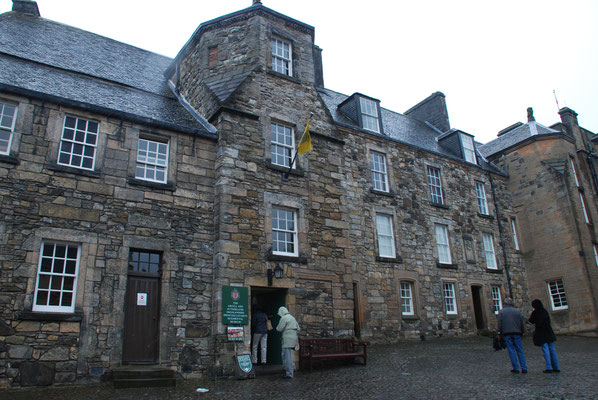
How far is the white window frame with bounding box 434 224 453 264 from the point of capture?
1953 centimetres

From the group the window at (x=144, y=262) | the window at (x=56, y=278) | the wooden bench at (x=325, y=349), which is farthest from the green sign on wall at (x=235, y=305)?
the window at (x=56, y=278)

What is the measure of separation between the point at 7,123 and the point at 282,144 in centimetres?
694

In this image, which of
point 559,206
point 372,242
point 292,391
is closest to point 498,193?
point 559,206

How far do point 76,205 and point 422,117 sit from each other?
839 inches

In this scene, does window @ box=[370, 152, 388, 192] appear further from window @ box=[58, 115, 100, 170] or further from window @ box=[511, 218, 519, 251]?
window @ box=[58, 115, 100, 170]

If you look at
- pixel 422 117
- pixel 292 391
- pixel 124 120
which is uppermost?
pixel 422 117

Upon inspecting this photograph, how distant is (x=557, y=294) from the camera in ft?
71.7

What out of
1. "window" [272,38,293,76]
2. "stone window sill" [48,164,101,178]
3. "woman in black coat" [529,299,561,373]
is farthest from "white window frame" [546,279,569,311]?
"stone window sill" [48,164,101,178]

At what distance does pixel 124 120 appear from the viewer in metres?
11.7

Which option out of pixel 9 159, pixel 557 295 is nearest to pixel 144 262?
pixel 9 159

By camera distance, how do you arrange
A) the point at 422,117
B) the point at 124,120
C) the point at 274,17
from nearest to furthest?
the point at 124,120 → the point at 274,17 → the point at 422,117

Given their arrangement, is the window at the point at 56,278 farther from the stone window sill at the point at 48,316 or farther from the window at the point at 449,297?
the window at the point at 449,297

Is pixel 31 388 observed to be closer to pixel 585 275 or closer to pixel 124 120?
pixel 124 120

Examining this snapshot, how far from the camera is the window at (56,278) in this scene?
379 inches
